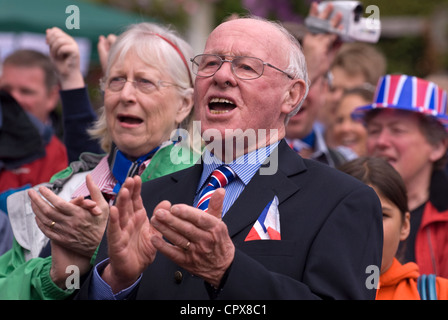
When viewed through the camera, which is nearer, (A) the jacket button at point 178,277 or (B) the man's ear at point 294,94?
(A) the jacket button at point 178,277

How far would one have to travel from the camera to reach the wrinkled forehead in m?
2.84

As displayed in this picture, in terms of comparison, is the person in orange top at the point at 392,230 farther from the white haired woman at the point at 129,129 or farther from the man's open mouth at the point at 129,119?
the man's open mouth at the point at 129,119

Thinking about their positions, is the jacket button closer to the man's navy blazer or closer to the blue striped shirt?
the man's navy blazer

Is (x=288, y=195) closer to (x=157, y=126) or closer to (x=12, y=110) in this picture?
(x=157, y=126)

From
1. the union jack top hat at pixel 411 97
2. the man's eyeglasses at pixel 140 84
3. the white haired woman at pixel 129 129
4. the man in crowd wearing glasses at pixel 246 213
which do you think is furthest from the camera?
the union jack top hat at pixel 411 97

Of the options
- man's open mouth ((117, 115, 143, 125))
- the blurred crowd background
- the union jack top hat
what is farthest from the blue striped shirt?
the union jack top hat

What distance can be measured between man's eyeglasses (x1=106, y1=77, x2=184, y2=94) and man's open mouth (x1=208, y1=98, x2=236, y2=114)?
2.79ft

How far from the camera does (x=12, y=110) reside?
498 centimetres

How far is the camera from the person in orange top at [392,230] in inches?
137

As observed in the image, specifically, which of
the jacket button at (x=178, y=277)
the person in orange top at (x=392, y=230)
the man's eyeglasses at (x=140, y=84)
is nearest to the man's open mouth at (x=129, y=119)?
the man's eyeglasses at (x=140, y=84)

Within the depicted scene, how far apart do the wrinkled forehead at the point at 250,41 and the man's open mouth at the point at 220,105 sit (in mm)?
187

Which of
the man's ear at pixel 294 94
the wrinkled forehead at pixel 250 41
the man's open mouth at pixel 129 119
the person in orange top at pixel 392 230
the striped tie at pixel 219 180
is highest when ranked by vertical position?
the wrinkled forehead at pixel 250 41

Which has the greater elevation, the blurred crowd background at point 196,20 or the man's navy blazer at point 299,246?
the blurred crowd background at point 196,20

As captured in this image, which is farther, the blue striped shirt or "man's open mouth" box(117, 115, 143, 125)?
"man's open mouth" box(117, 115, 143, 125)
